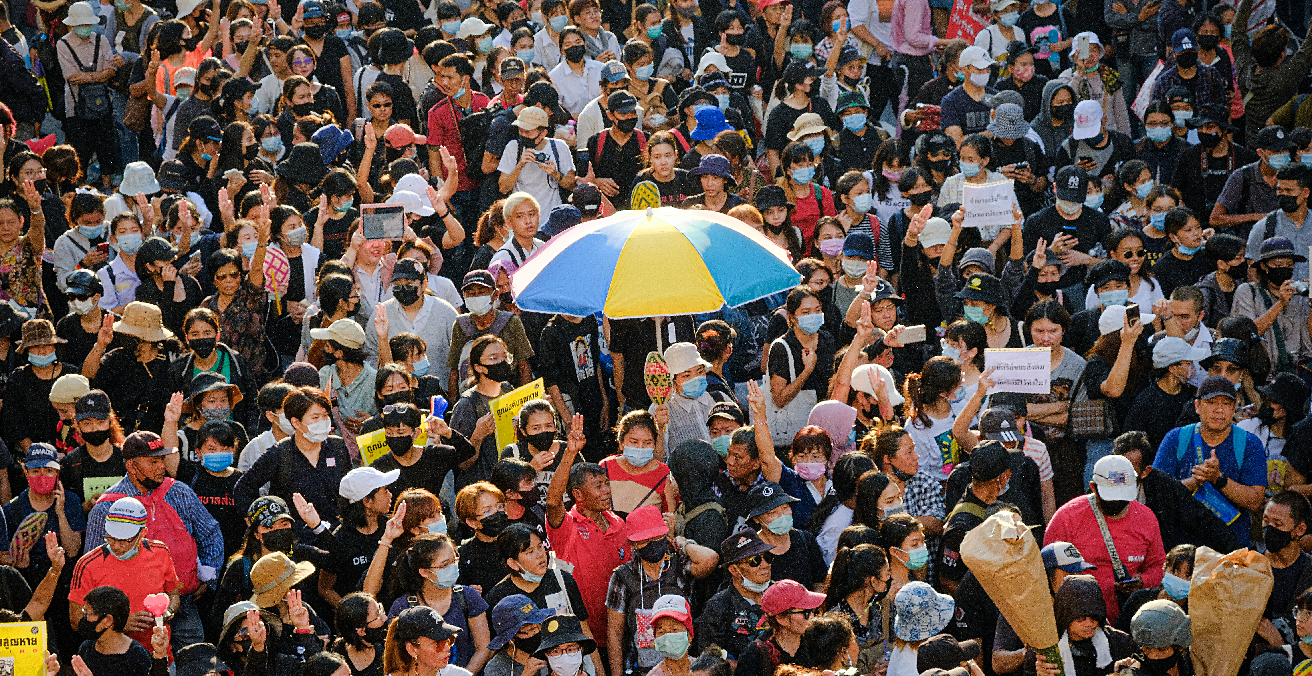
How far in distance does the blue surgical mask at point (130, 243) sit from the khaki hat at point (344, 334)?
7.34 feet

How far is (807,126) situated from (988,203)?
1.80 metres

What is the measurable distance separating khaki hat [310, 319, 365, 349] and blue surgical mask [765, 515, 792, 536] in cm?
319

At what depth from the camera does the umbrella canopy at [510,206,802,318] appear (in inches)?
344

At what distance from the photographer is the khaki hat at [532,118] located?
12.1 metres

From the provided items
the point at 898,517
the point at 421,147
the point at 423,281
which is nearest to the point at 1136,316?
the point at 898,517

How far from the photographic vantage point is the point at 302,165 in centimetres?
1212

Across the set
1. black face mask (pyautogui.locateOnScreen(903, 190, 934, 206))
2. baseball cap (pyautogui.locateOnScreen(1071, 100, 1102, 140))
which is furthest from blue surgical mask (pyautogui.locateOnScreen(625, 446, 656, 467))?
baseball cap (pyautogui.locateOnScreen(1071, 100, 1102, 140))

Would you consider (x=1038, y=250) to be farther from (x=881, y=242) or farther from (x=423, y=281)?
(x=423, y=281)

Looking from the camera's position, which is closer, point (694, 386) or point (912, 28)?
point (694, 386)

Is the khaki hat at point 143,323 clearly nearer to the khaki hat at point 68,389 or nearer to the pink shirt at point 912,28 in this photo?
the khaki hat at point 68,389

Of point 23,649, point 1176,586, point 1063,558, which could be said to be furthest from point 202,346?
point 1176,586

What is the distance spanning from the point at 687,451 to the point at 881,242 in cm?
356

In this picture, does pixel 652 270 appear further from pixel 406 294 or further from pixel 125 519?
pixel 125 519

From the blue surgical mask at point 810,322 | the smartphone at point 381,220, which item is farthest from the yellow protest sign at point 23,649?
the blue surgical mask at point 810,322
